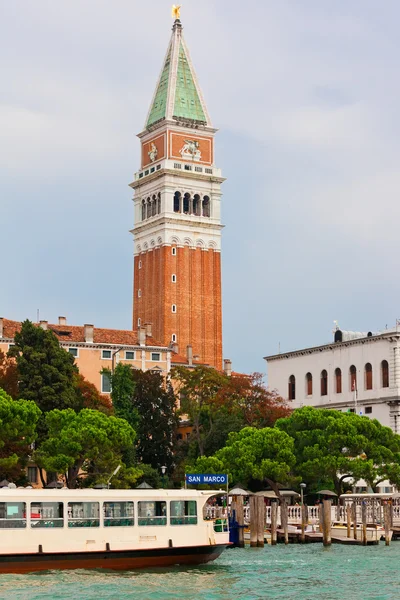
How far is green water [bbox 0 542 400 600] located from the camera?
110 ft

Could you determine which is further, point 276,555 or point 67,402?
point 67,402

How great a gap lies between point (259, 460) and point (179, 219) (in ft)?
188

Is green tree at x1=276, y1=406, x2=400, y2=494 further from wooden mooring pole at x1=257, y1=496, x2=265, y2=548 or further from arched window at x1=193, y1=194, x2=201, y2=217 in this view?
arched window at x1=193, y1=194, x2=201, y2=217

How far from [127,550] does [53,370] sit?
2799 cm

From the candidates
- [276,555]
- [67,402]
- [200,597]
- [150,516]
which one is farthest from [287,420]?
[200,597]

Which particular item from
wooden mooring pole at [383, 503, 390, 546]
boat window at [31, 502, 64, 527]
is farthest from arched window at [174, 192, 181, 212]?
boat window at [31, 502, 64, 527]

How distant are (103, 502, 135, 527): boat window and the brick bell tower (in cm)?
6911

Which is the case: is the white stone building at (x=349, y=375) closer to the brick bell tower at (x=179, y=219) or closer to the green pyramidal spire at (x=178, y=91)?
the brick bell tower at (x=179, y=219)

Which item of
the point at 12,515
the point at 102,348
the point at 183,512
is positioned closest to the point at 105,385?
the point at 102,348

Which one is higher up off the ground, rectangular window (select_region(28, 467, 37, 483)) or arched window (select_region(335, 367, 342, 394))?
arched window (select_region(335, 367, 342, 394))

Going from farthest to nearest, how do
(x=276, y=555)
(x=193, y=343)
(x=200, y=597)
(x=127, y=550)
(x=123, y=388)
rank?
(x=193, y=343), (x=123, y=388), (x=276, y=555), (x=127, y=550), (x=200, y=597)

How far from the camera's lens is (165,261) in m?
113

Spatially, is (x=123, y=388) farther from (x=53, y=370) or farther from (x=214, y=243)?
(x=214, y=243)

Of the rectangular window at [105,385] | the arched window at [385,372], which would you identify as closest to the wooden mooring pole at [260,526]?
the arched window at [385,372]
